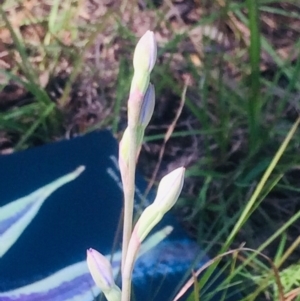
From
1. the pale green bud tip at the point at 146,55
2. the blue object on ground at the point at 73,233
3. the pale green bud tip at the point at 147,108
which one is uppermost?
the pale green bud tip at the point at 146,55

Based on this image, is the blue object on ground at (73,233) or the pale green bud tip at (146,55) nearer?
the pale green bud tip at (146,55)

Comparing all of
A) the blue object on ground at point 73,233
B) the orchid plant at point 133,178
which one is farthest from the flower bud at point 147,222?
the blue object on ground at point 73,233

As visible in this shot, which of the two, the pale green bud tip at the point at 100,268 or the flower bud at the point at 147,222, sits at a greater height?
the flower bud at the point at 147,222

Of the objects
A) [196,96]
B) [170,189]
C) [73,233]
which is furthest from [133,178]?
[196,96]

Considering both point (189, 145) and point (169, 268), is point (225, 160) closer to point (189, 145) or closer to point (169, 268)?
point (189, 145)

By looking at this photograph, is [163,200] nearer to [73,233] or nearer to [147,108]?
[147,108]

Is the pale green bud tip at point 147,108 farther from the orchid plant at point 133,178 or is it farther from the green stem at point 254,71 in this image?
the green stem at point 254,71
